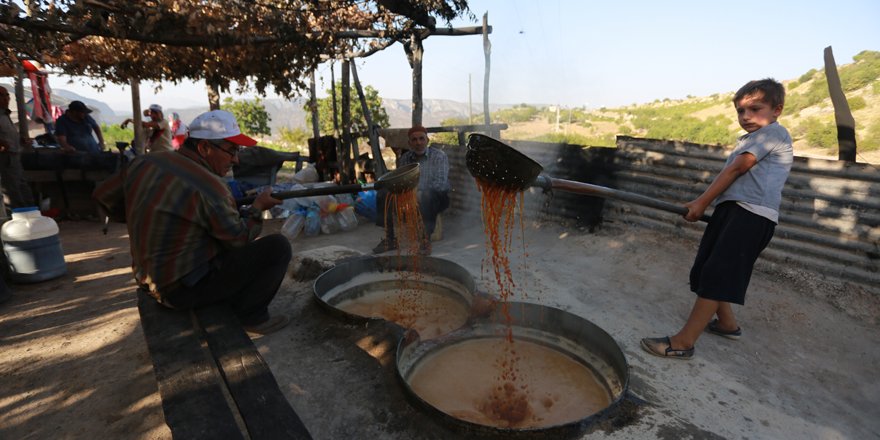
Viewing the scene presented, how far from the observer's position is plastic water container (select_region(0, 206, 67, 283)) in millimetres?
4449

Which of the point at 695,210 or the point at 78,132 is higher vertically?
the point at 78,132

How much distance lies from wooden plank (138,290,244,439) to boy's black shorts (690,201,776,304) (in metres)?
2.97

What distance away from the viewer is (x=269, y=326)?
3.23 metres

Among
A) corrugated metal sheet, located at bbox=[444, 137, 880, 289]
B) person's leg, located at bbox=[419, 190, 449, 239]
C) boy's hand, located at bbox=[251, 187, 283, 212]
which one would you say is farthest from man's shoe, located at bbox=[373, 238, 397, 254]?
boy's hand, located at bbox=[251, 187, 283, 212]

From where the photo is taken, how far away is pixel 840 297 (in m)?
3.79

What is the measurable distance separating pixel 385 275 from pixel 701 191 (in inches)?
149

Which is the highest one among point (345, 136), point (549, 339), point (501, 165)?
point (345, 136)

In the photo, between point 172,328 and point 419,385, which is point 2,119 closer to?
point 172,328

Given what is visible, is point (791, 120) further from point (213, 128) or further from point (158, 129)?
point (213, 128)

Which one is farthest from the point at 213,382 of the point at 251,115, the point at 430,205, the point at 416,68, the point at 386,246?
the point at 251,115

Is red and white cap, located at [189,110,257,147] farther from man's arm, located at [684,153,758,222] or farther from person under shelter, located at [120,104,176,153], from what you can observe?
person under shelter, located at [120,104,176,153]

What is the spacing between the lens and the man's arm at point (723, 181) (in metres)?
2.60

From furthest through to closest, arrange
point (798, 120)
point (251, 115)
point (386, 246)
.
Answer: point (251, 115), point (798, 120), point (386, 246)

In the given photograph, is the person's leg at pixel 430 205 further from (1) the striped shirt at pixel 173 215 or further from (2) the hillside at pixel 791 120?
(1) the striped shirt at pixel 173 215
